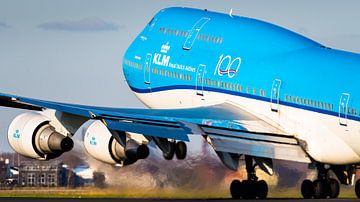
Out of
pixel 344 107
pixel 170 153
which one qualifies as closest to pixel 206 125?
pixel 170 153

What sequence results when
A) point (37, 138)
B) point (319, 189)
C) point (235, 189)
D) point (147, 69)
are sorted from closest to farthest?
1. point (37, 138)
2. point (319, 189)
3. point (235, 189)
4. point (147, 69)

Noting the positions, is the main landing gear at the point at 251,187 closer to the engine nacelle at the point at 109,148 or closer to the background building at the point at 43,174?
the engine nacelle at the point at 109,148

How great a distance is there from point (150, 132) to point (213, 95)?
24.4ft

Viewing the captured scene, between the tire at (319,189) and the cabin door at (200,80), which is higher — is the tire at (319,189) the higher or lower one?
the lower one

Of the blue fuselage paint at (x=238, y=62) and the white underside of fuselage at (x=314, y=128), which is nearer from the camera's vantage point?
the white underside of fuselage at (x=314, y=128)

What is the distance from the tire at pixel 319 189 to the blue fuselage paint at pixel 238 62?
320 cm

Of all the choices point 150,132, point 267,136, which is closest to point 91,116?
point 150,132

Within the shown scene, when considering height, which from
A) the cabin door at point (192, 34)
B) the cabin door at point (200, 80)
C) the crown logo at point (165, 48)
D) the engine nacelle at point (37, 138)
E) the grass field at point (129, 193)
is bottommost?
the grass field at point (129, 193)

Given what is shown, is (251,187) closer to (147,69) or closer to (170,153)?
(170,153)

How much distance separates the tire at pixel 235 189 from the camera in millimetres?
59656

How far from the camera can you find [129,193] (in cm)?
6131

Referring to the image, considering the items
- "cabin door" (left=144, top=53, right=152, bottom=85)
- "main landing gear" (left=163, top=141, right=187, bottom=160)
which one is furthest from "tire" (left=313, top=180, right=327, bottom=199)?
"cabin door" (left=144, top=53, right=152, bottom=85)

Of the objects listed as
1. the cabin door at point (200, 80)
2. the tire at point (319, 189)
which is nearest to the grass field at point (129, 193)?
the cabin door at point (200, 80)

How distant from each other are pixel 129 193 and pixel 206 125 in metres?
5.79
